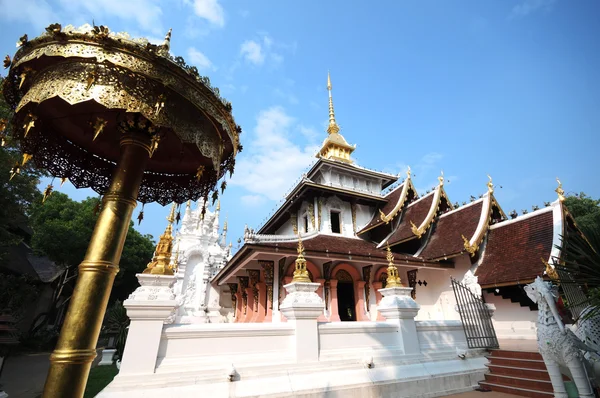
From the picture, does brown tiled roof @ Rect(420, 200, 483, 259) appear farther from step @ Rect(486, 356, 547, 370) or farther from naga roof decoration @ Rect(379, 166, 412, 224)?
step @ Rect(486, 356, 547, 370)

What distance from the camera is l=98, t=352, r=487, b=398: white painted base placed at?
347cm

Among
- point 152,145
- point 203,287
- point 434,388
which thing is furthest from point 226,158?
point 203,287

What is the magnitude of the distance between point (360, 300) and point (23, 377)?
11.1 meters

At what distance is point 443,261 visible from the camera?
11031 mm

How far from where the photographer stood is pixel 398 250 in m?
12.7

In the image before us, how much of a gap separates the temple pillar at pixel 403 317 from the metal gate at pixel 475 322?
157cm

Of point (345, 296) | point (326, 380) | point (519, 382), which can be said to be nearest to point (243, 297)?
point (345, 296)

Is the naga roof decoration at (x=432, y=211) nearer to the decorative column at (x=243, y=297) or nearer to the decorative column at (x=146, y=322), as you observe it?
the decorative column at (x=243, y=297)

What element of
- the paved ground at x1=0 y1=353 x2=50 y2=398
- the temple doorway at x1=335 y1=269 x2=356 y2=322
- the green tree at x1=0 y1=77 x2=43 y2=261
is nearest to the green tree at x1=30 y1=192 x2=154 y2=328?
the paved ground at x1=0 y1=353 x2=50 y2=398

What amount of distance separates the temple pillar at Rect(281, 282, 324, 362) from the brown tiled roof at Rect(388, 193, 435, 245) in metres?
8.15

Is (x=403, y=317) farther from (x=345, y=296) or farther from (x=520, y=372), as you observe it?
(x=345, y=296)

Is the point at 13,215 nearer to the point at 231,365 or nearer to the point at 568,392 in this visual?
the point at 231,365

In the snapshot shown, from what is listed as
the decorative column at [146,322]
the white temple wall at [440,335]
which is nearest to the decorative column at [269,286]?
the white temple wall at [440,335]

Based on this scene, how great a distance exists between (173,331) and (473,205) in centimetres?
1216
